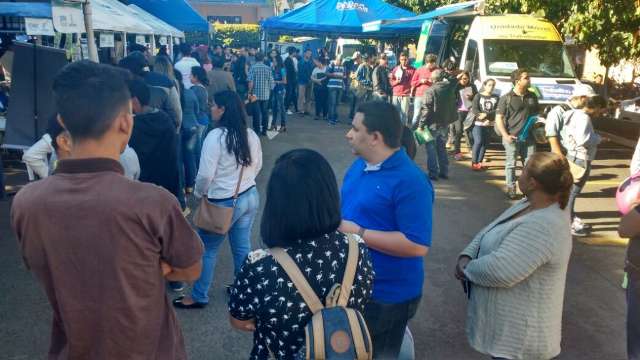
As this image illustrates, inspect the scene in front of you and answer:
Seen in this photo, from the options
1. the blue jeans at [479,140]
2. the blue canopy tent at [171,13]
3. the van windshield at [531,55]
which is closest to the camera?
the blue jeans at [479,140]

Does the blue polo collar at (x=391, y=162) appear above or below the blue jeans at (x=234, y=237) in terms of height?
above

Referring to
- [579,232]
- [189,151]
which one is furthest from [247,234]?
[579,232]

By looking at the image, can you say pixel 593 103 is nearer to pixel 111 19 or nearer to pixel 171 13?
pixel 111 19

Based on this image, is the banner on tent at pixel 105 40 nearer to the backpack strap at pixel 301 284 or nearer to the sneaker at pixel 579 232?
the sneaker at pixel 579 232

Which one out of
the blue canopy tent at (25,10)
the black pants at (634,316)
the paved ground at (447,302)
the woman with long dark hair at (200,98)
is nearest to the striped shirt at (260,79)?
the woman with long dark hair at (200,98)

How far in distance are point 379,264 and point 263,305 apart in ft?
3.01

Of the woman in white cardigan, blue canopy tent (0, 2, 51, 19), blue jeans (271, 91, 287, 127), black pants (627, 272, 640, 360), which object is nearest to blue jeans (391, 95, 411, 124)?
blue jeans (271, 91, 287, 127)

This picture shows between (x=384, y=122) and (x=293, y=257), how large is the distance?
104 centimetres

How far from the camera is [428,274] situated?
584 centimetres

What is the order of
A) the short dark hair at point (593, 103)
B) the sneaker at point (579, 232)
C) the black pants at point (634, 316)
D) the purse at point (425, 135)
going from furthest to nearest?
the purse at point (425, 135) → the sneaker at point (579, 232) → the short dark hair at point (593, 103) → the black pants at point (634, 316)

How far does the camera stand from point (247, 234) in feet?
15.5

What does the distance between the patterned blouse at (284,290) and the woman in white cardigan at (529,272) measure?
0.96 metres

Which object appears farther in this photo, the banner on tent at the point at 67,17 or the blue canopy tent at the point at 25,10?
the blue canopy tent at the point at 25,10

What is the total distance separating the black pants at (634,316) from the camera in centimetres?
347
